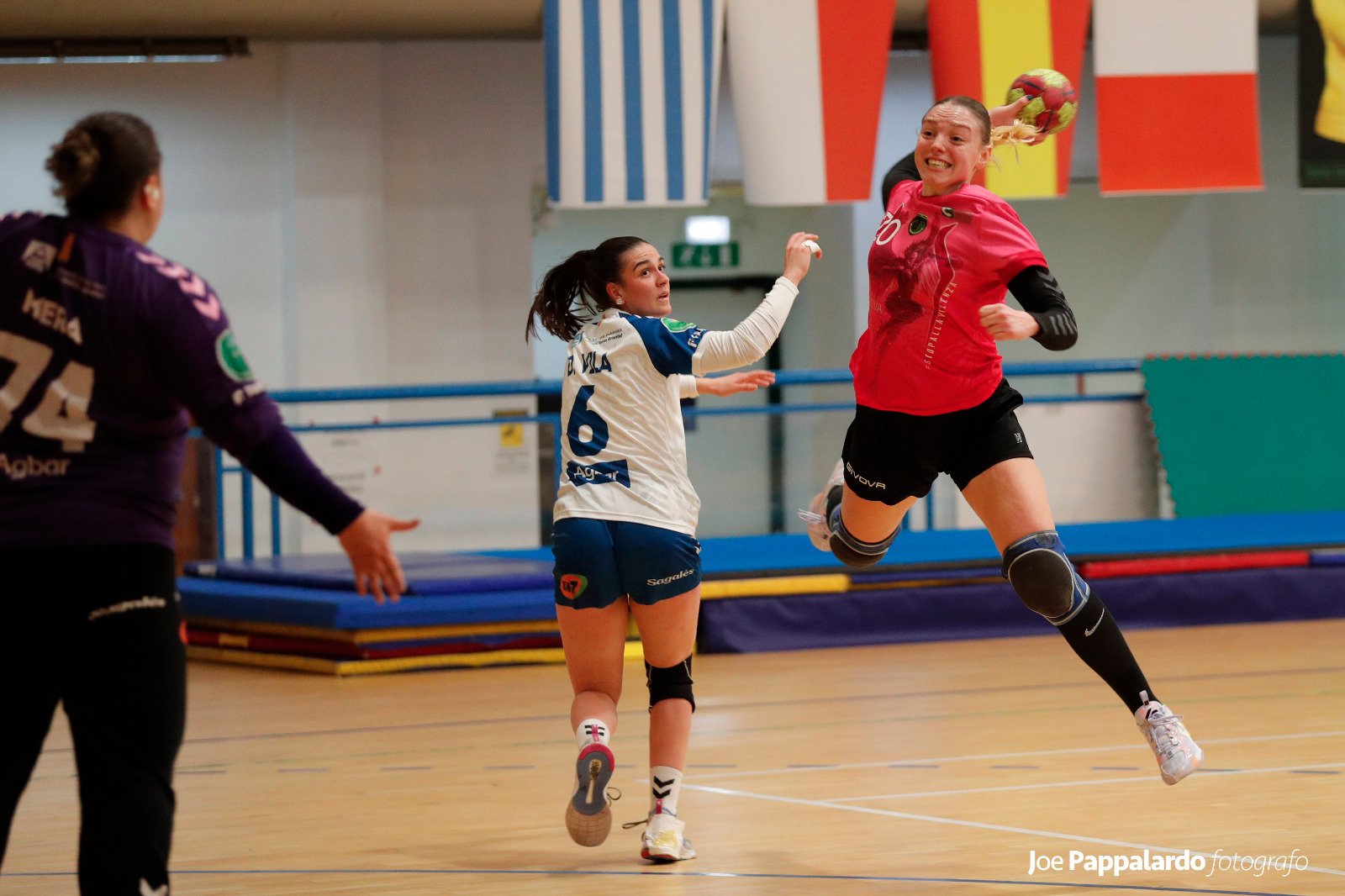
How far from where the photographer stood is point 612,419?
305cm

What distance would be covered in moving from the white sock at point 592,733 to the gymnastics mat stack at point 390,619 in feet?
9.49

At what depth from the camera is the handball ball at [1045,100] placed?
357 cm

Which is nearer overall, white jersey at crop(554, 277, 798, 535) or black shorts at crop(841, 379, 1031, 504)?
white jersey at crop(554, 277, 798, 535)

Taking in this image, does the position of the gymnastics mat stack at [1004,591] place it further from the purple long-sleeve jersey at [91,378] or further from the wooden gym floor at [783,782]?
the purple long-sleeve jersey at [91,378]

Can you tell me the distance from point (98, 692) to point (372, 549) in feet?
1.34

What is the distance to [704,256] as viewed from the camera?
11.8m

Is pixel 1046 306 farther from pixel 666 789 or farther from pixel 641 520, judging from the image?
pixel 666 789

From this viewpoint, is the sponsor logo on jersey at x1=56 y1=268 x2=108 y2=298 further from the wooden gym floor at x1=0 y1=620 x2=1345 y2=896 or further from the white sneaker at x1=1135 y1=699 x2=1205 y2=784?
the white sneaker at x1=1135 y1=699 x2=1205 y2=784

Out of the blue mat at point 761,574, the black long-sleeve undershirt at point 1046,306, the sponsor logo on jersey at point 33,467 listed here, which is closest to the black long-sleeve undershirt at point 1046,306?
the black long-sleeve undershirt at point 1046,306

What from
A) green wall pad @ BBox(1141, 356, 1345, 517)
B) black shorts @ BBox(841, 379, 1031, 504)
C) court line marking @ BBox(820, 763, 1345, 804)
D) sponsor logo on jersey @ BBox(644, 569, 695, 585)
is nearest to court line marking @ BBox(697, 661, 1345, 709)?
court line marking @ BBox(820, 763, 1345, 804)

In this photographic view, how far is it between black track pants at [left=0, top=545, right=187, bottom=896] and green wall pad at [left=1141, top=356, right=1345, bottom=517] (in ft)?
23.6

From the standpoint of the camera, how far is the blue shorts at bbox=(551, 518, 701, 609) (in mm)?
2977

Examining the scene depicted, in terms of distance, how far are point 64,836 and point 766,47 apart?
5632 mm

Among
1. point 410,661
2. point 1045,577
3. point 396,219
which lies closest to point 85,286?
point 1045,577
